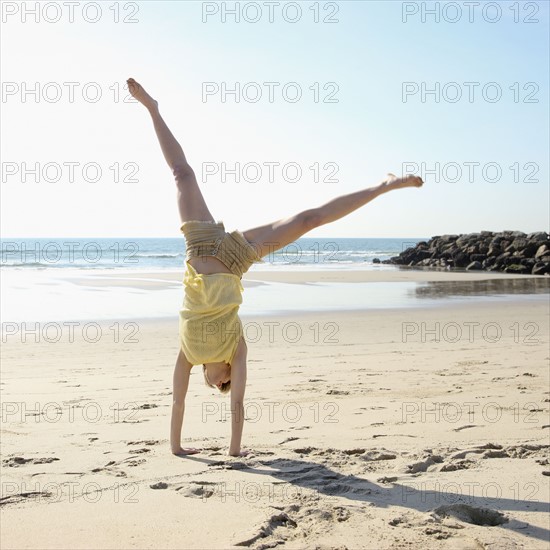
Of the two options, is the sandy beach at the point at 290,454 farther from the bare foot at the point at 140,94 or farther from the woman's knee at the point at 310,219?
the bare foot at the point at 140,94

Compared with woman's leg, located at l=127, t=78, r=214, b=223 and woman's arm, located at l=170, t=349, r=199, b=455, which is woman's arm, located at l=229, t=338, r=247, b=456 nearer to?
woman's arm, located at l=170, t=349, r=199, b=455

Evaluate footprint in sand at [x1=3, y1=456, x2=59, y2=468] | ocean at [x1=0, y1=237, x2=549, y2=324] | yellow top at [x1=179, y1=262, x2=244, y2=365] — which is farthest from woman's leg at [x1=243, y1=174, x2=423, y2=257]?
ocean at [x1=0, y1=237, x2=549, y2=324]

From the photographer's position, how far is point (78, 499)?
373 centimetres

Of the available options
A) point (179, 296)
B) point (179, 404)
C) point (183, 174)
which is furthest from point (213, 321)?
point (179, 296)

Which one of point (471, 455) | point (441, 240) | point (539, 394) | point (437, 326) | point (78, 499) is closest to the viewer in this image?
point (78, 499)

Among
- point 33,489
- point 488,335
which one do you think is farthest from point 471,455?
point 488,335

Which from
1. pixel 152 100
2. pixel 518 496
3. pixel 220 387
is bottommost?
pixel 518 496

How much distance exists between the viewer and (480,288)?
21234 millimetres

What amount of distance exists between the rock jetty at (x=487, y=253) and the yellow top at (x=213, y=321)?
27.4 m

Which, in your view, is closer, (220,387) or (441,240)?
(220,387)

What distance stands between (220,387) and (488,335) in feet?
23.5

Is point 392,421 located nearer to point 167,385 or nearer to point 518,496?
point 518,496

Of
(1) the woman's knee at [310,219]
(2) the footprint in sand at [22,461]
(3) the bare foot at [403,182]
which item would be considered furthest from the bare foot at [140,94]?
(2) the footprint in sand at [22,461]

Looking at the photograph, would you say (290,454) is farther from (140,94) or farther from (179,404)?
(140,94)
